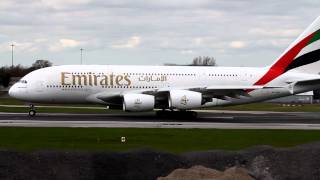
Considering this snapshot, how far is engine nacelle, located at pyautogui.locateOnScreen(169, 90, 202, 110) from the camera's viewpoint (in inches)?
1538

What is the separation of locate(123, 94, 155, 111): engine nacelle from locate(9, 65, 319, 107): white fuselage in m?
2.04

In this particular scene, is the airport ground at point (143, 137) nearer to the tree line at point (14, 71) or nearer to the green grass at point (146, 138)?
the green grass at point (146, 138)

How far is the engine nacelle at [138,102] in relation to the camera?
38312mm

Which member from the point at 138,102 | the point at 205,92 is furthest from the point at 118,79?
the point at 205,92

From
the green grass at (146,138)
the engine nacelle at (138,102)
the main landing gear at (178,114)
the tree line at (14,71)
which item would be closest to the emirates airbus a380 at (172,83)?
the engine nacelle at (138,102)

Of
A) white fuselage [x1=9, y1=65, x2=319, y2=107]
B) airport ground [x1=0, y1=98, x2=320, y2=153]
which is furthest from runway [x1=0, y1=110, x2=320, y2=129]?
white fuselage [x1=9, y1=65, x2=319, y2=107]

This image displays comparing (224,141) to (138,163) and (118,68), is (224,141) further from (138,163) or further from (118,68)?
(118,68)

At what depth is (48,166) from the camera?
1527 centimetres

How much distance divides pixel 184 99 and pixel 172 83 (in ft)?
10.2

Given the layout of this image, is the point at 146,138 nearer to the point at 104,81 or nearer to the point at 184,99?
the point at 184,99

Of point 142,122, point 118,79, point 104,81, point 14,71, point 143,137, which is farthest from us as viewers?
point 14,71

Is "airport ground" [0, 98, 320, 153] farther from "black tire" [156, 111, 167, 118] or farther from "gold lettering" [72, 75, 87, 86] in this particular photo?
"black tire" [156, 111, 167, 118]

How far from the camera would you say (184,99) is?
39.1 meters

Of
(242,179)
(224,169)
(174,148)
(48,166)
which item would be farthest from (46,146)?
(242,179)
